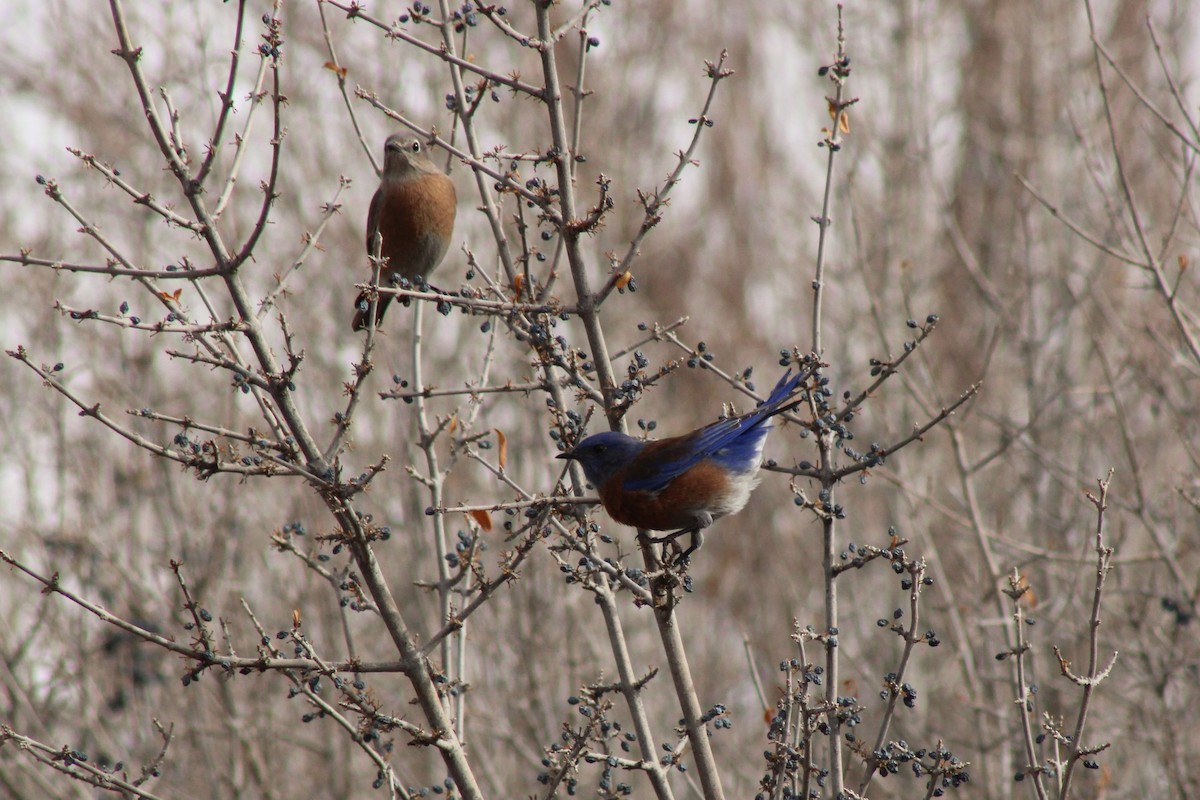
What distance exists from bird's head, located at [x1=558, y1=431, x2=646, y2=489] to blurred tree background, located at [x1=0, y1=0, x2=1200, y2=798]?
1.18ft

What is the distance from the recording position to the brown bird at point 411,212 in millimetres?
6789

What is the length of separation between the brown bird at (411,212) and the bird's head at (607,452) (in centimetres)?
217

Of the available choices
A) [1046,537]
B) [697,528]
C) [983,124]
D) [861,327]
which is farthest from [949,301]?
[697,528]

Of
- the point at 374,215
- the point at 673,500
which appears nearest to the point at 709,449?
the point at 673,500

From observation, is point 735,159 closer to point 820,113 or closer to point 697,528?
point 820,113

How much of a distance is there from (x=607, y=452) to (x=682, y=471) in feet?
1.13

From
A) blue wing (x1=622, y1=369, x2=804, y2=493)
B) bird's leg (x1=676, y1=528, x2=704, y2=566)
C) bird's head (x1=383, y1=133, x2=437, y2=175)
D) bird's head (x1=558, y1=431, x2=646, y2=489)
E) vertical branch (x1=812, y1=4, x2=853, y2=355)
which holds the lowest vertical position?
bird's leg (x1=676, y1=528, x2=704, y2=566)

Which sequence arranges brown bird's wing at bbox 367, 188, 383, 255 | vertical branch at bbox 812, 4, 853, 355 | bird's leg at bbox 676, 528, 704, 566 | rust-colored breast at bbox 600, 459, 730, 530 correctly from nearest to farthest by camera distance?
1. vertical branch at bbox 812, 4, 853, 355
2. bird's leg at bbox 676, 528, 704, 566
3. rust-colored breast at bbox 600, 459, 730, 530
4. brown bird's wing at bbox 367, 188, 383, 255

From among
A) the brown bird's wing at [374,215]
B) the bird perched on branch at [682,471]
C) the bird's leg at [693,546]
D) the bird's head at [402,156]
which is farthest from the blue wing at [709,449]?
the bird's head at [402,156]

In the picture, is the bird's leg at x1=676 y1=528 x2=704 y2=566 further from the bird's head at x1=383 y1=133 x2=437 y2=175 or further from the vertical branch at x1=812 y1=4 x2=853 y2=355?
the bird's head at x1=383 y1=133 x2=437 y2=175

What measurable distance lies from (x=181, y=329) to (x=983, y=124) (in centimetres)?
1413

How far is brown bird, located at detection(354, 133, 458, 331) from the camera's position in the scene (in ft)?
22.3

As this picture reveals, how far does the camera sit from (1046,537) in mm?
8992

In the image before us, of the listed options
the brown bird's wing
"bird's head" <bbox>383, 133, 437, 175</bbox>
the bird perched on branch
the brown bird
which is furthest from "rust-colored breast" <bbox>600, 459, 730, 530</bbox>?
"bird's head" <bbox>383, 133, 437, 175</bbox>
